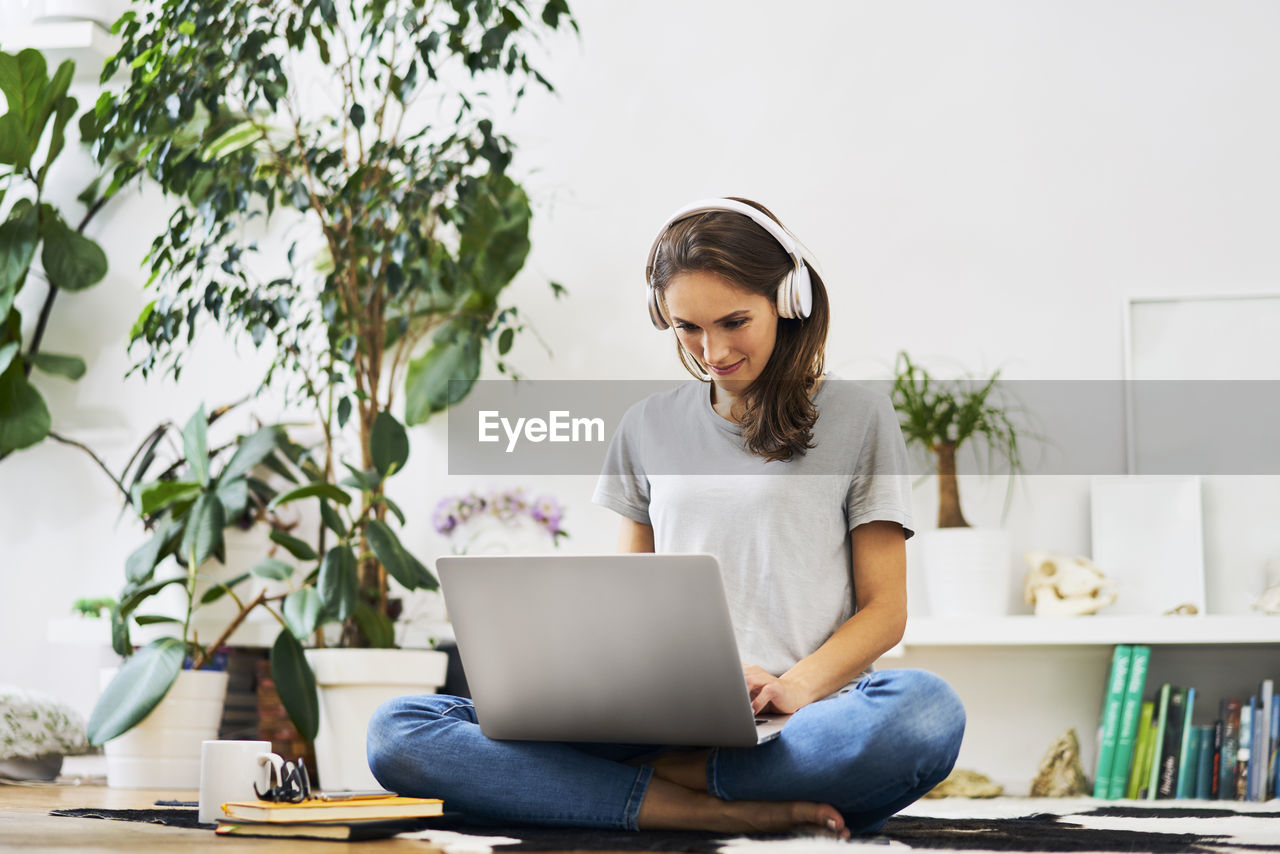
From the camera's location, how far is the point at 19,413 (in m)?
2.97

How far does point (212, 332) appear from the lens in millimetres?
3186

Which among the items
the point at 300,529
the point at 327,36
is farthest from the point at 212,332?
the point at 327,36

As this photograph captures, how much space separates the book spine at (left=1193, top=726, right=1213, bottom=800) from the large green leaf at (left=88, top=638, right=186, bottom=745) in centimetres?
205

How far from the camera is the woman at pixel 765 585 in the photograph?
129 centimetres

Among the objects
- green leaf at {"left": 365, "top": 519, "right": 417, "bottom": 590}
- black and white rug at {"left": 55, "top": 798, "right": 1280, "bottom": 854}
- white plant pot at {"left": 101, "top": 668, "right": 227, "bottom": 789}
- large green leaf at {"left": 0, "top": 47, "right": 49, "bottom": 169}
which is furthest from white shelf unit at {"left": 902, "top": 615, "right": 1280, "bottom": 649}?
large green leaf at {"left": 0, "top": 47, "right": 49, "bottom": 169}

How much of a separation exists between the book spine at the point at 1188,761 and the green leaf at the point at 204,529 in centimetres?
200

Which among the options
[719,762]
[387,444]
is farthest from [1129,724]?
[387,444]

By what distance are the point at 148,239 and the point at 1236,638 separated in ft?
9.06

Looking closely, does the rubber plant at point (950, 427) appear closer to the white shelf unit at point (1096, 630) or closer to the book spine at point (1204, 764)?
the white shelf unit at point (1096, 630)

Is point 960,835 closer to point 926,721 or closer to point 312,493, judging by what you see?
point 926,721

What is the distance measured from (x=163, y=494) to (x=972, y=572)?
1709 mm

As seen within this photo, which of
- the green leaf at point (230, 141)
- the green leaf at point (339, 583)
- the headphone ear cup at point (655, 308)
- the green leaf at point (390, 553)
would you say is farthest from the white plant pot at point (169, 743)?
the headphone ear cup at point (655, 308)

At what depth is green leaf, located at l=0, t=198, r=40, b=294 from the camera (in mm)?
2883

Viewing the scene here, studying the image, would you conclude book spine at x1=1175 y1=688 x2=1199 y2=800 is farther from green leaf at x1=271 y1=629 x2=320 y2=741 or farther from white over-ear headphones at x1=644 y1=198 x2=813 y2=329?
green leaf at x1=271 y1=629 x2=320 y2=741
